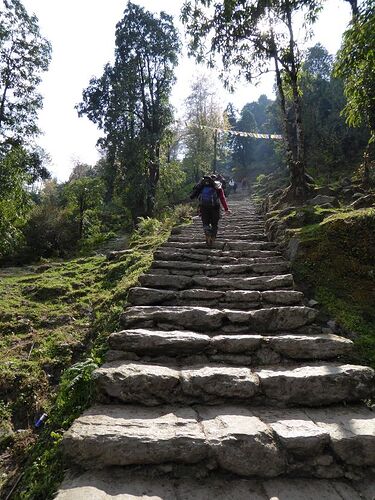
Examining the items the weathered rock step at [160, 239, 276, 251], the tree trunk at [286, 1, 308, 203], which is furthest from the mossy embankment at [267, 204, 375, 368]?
the tree trunk at [286, 1, 308, 203]

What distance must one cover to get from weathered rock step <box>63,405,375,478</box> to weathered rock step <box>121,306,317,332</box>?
56.6 inches

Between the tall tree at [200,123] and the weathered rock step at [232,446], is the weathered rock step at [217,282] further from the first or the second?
the tall tree at [200,123]

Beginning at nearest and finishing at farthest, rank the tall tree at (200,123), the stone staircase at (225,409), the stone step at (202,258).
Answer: the stone staircase at (225,409) < the stone step at (202,258) < the tall tree at (200,123)

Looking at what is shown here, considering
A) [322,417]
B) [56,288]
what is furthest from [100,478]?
[56,288]

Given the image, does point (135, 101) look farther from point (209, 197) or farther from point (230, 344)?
point (230, 344)

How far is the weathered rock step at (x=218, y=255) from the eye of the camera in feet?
20.5

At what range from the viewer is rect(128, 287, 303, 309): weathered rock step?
4387mm

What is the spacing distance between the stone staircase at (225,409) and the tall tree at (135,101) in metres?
13.8

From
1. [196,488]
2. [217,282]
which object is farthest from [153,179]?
[196,488]

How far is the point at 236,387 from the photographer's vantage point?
114 inches

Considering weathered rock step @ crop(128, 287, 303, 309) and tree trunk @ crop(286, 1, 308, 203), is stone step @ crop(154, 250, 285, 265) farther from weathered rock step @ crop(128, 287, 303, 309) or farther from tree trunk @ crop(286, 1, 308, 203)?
tree trunk @ crop(286, 1, 308, 203)

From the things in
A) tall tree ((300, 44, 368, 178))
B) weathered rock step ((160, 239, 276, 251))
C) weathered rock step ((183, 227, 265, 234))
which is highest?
tall tree ((300, 44, 368, 178))

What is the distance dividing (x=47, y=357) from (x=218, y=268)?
119 inches

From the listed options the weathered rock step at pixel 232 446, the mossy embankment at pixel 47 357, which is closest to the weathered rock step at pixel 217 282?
the mossy embankment at pixel 47 357
